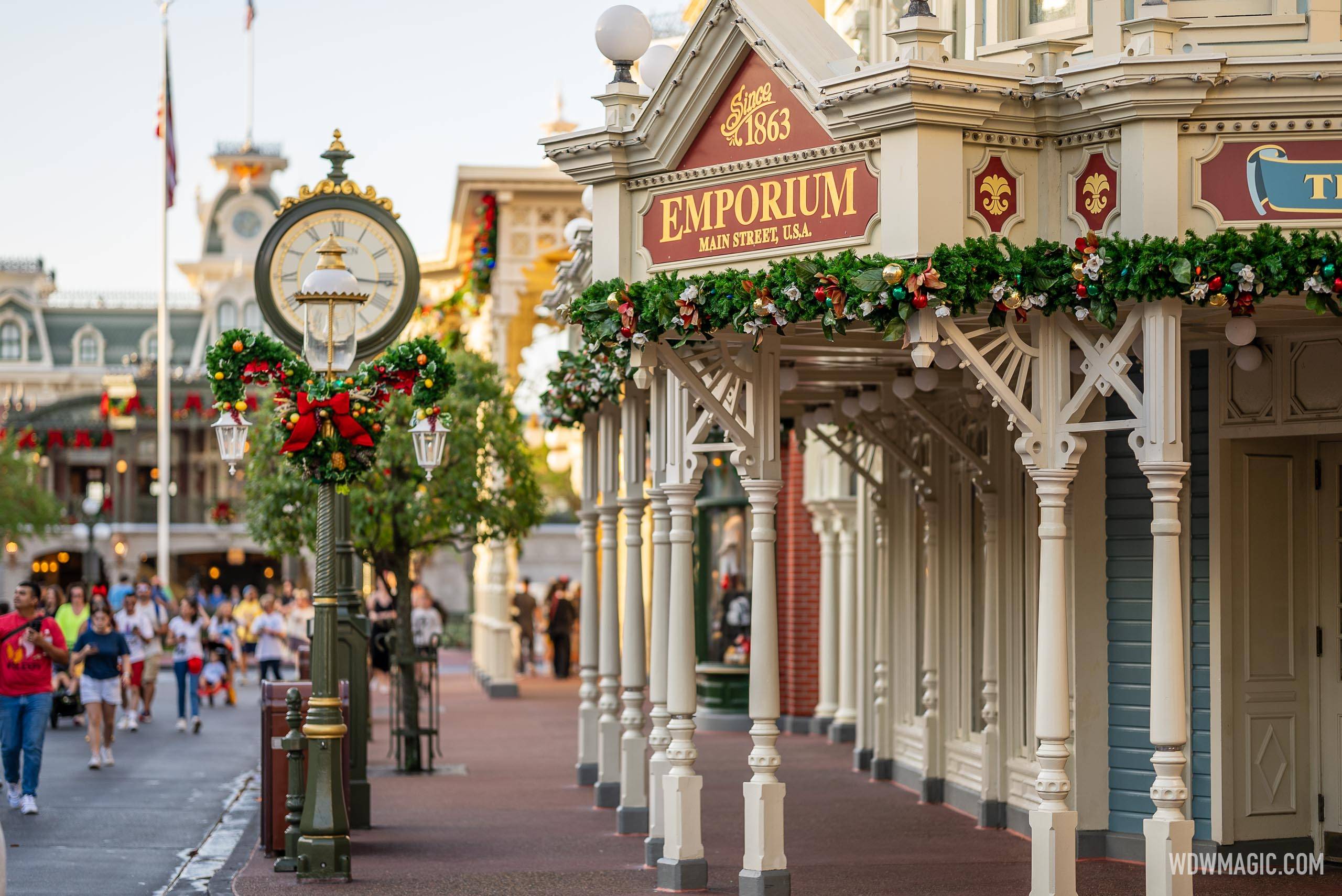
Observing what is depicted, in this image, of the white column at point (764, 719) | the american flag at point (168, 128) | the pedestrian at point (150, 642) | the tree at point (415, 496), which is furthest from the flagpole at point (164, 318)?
the white column at point (764, 719)

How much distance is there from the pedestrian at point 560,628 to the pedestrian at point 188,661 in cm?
1088

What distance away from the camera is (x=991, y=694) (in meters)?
13.5

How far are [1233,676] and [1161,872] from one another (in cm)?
253

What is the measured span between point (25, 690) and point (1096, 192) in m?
9.80

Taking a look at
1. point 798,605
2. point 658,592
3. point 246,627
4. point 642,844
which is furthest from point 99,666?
point 246,627

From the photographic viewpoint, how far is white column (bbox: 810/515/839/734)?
21.2 metres

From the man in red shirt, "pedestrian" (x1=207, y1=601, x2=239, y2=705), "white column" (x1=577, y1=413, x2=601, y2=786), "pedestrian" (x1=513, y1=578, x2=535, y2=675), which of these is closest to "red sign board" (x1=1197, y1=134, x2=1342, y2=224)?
"white column" (x1=577, y1=413, x2=601, y2=786)

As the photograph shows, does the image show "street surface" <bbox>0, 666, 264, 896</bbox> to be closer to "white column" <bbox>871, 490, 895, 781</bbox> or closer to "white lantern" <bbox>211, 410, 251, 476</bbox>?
"white lantern" <bbox>211, 410, 251, 476</bbox>

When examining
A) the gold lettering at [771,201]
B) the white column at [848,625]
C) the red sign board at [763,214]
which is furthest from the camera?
the white column at [848,625]

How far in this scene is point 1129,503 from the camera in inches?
461

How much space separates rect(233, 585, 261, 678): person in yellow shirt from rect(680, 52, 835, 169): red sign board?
88.6 feet

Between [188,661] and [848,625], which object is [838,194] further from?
[188,661]

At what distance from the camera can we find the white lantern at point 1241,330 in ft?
30.3

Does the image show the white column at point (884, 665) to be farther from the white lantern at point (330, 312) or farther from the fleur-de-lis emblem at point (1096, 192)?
the fleur-de-lis emblem at point (1096, 192)
